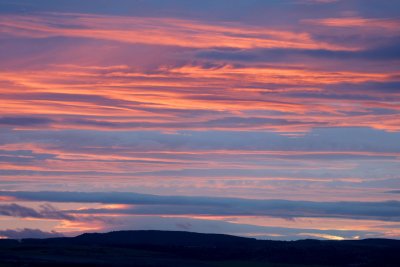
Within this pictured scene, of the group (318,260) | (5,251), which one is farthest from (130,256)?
(318,260)

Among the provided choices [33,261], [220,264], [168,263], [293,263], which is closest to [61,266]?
[33,261]

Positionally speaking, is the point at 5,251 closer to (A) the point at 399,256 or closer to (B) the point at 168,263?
(B) the point at 168,263

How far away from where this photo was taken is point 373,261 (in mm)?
192250

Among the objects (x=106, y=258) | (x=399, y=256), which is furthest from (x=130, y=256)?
(x=399, y=256)

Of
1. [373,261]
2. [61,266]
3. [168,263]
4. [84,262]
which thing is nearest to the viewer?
[61,266]

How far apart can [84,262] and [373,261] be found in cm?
6397

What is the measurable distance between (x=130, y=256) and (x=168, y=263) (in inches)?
856

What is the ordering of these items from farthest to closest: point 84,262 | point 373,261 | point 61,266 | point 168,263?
point 373,261 < point 168,263 < point 84,262 < point 61,266

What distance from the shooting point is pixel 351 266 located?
7357 inches

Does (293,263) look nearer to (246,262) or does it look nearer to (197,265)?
(246,262)

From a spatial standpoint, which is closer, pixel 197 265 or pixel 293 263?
pixel 197 265

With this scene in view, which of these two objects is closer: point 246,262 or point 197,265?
point 197,265

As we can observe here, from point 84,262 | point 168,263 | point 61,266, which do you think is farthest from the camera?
point 168,263

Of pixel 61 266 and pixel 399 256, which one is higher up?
pixel 399 256
